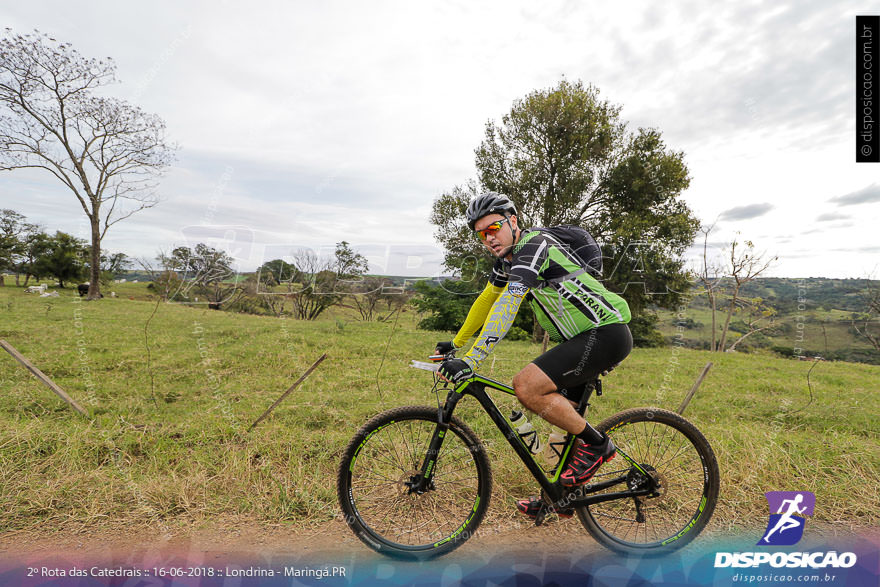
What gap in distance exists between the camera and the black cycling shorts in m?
2.54

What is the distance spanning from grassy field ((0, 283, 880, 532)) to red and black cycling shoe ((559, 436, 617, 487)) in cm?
75

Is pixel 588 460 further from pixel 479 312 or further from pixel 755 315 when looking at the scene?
pixel 755 315

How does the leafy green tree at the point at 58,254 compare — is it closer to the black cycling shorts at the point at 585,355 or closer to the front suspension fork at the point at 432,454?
the front suspension fork at the point at 432,454

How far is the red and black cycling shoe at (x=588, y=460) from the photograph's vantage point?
2.66m

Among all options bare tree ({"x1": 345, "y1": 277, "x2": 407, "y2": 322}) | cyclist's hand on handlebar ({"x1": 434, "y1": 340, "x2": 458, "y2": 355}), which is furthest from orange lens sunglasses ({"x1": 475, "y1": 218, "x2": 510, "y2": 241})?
bare tree ({"x1": 345, "y1": 277, "x2": 407, "y2": 322})

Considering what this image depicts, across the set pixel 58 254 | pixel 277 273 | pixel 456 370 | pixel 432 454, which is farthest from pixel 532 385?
pixel 58 254

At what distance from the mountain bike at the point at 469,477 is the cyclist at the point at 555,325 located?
0.16 metres

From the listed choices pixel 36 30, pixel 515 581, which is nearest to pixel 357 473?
pixel 515 581

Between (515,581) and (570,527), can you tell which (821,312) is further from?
→ (515,581)

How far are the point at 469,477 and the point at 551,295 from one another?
1452 millimetres

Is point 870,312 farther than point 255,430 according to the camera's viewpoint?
Yes

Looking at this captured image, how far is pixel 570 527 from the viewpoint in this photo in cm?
299

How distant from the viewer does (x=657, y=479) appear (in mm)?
2771

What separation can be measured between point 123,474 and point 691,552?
4.73m
